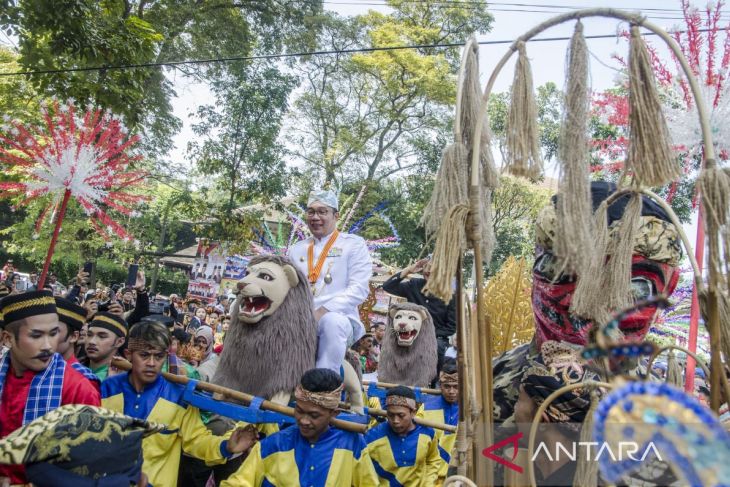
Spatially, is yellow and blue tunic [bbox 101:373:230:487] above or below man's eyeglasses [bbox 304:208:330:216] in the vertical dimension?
below

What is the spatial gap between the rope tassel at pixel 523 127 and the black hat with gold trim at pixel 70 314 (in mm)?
2907

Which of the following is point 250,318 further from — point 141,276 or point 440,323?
point 440,323

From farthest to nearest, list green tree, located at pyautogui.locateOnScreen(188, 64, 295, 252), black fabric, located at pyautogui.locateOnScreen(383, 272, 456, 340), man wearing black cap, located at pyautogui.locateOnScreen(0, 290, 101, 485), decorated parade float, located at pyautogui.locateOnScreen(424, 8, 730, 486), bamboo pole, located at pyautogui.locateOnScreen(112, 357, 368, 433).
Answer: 1. green tree, located at pyautogui.locateOnScreen(188, 64, 295, 252)
2. black fabric, located at pyautogui.locateOnScreen(383, 272, 456, 340)
3. bamboo pole, located at pyautogui.locateOnScreen(112, 357, 368, 433)
4. man wearing black cap, located at pyautogui.locateOnScreen(0, 290, 101, 485)
5. decorated parade float, located at pyautogui.locateOnScreen(424, 8, 730, 486)

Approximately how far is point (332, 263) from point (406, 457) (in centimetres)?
139

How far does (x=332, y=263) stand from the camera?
427 cm

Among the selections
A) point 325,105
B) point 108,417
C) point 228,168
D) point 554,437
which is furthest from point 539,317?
point 325,105

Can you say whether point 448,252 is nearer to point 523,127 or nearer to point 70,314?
point 523,127

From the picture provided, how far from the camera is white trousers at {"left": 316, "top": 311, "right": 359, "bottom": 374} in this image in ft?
12.3

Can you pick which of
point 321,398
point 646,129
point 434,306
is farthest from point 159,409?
point 434,306

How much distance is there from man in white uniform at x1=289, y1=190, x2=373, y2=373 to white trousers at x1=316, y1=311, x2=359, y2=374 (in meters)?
0.15

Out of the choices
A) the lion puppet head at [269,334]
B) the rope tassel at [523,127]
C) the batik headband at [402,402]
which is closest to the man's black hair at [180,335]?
the lion puppet head at [269,334]

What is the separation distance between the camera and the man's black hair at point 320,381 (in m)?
3.13

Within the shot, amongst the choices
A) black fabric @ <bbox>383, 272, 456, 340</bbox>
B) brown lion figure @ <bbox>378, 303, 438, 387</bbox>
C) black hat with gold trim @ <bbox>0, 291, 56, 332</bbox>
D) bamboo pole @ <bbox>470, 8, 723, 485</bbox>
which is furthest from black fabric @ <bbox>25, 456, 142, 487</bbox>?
black fabric @ <bbox>383, 272, 456, 340</bbox>

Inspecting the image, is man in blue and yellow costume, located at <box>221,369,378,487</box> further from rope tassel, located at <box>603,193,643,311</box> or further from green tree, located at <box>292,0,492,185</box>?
green tree, located at <box>292,0,492,185</box>
